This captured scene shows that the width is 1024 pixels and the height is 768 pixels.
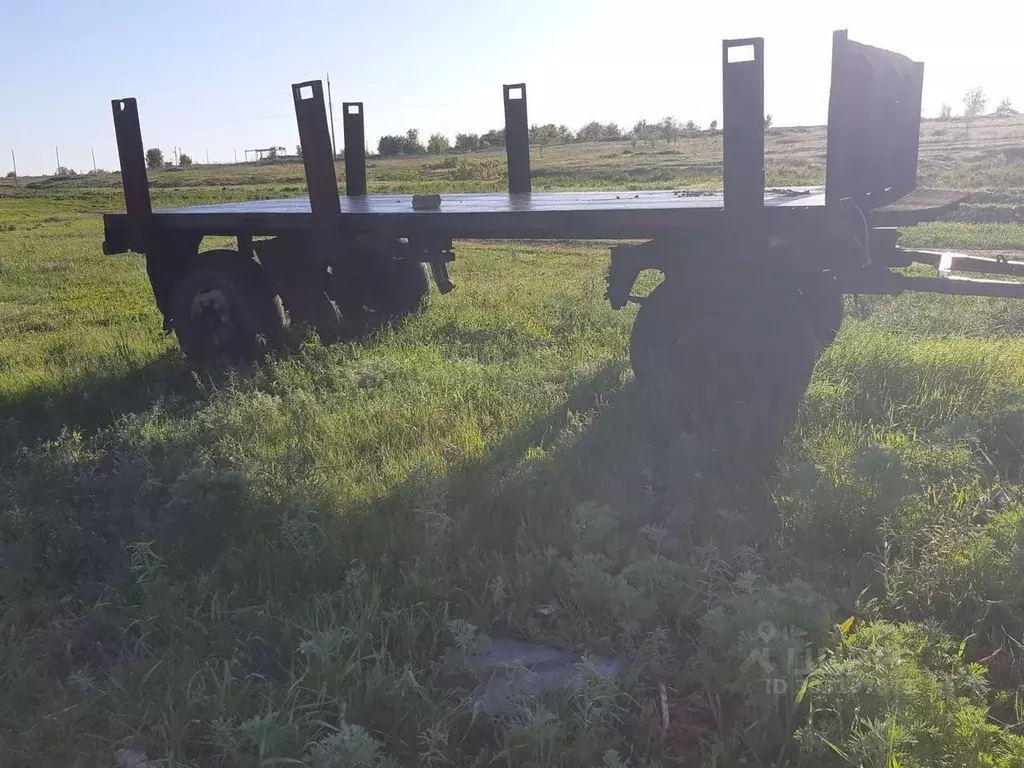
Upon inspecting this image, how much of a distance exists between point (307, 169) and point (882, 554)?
4061 millimetres

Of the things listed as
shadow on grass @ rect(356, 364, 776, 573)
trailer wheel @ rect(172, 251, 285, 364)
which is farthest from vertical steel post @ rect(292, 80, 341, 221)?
shadow on grass @ rect(356, 364, 776, 573)

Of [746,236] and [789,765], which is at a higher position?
[746,236]

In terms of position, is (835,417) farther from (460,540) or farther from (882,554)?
(460,540)

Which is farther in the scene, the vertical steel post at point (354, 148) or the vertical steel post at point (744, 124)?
the vertical steel post at point (354, 148)

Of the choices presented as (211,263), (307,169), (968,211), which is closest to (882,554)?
(307,169)

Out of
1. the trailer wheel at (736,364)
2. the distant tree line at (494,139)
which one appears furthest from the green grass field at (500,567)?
the distant tree line at (494,139)

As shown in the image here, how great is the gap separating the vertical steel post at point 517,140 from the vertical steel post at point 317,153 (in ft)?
5.98

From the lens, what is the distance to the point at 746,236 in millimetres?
4344

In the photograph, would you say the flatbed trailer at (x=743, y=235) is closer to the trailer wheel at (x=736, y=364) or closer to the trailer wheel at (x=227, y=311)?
the trailer wheel at (x=736, y=364)

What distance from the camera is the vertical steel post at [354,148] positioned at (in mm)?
7711

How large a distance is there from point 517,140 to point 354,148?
1.72 m

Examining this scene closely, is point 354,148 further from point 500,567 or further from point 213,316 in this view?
point 500,567

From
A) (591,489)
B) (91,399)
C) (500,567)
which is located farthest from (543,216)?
(91,399)

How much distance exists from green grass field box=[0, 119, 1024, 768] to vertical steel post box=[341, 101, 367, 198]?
2560mm
